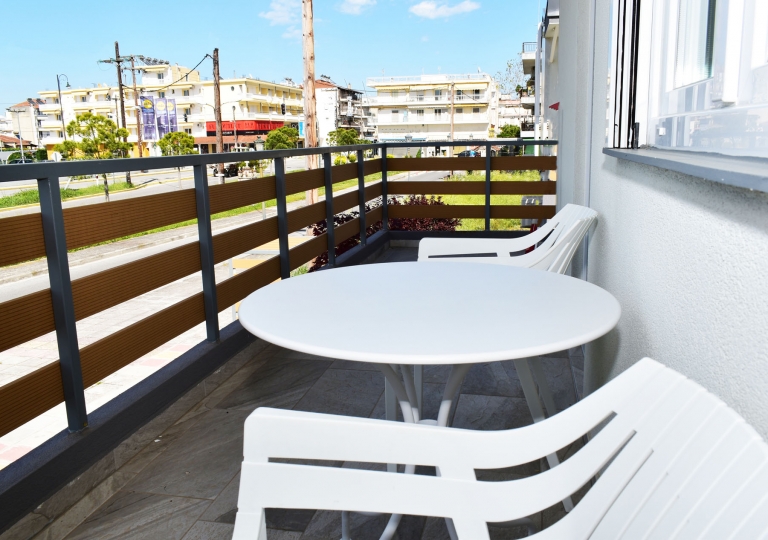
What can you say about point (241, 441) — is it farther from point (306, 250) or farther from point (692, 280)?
point (306, 250)

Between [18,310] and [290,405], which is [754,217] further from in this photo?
[290,405]

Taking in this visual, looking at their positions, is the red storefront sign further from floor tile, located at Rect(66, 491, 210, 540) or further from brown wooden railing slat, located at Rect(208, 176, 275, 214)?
floor tile, located at Rect(66, 491, 210, 540)

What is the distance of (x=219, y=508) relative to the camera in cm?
182

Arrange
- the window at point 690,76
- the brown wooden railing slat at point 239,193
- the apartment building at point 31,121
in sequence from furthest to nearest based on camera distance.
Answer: the apartment building at point 31,121 → the brown wooden railing slat at point 239,193 → the window at point 690,76

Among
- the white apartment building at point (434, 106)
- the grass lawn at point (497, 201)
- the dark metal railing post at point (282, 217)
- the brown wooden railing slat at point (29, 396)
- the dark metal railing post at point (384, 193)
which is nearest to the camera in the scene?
the brown wooden railing slat at point (29, 396)

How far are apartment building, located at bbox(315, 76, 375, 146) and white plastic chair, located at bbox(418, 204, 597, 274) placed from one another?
215 ft

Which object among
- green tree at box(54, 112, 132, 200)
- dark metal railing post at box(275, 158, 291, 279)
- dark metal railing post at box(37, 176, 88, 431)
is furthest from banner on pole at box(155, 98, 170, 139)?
dark metal railing post at box(37, 176, 88, 431)

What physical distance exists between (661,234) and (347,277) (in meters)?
0.91

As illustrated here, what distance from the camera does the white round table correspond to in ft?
3.83

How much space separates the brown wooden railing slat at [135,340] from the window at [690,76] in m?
1.76

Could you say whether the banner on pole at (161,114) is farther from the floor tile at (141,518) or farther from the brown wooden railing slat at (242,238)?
the floor tile at (141,518)

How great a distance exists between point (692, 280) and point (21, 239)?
170cm

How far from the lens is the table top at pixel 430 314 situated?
45.8 inches

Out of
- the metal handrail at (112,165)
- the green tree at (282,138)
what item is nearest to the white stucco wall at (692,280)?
the metal handrail at (112,165)
